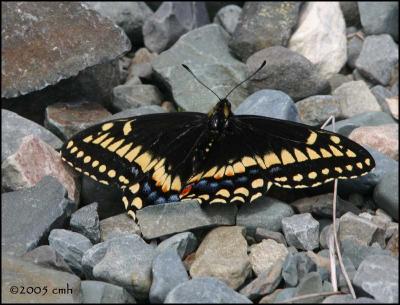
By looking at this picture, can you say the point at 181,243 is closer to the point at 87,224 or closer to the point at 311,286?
the point at 87,224

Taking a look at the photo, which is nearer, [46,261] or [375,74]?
[46,261]

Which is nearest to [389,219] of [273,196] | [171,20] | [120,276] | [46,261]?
[273,196]

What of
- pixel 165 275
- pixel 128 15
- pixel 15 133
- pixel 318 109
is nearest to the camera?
pixel 165 275

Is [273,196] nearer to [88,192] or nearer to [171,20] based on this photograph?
[88,192]

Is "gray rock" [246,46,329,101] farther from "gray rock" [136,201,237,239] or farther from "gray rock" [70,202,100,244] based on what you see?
"gray rock" [70,202,100,244]

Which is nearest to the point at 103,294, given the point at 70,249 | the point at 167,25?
the point at 70,249

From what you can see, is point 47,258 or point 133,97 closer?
point 47,258
